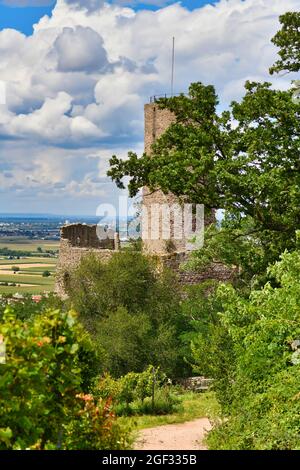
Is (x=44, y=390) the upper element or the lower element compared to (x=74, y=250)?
lower

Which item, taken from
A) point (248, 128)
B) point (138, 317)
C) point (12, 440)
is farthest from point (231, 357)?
point (12, 440)

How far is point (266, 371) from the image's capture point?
11.9 metres

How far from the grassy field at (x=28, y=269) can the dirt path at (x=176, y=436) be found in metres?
44.5

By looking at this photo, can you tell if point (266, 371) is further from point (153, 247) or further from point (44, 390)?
point (153, 247)

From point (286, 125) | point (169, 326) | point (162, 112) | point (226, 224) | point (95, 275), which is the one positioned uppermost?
point (162, 112)

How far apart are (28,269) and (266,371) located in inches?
3509

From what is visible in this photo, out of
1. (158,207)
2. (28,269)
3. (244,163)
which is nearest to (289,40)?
(244,163)

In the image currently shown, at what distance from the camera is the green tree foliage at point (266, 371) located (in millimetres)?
10141

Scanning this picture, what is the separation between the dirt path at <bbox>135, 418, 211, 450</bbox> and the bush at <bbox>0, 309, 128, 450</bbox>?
420 centimetres

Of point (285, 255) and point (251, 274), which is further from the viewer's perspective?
point (251, 274)

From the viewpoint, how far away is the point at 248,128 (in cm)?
1688

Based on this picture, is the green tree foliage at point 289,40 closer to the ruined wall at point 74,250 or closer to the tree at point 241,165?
the tree at point 241,165

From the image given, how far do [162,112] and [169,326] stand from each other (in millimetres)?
8848

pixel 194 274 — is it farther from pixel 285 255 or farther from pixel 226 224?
pixel 285 255
